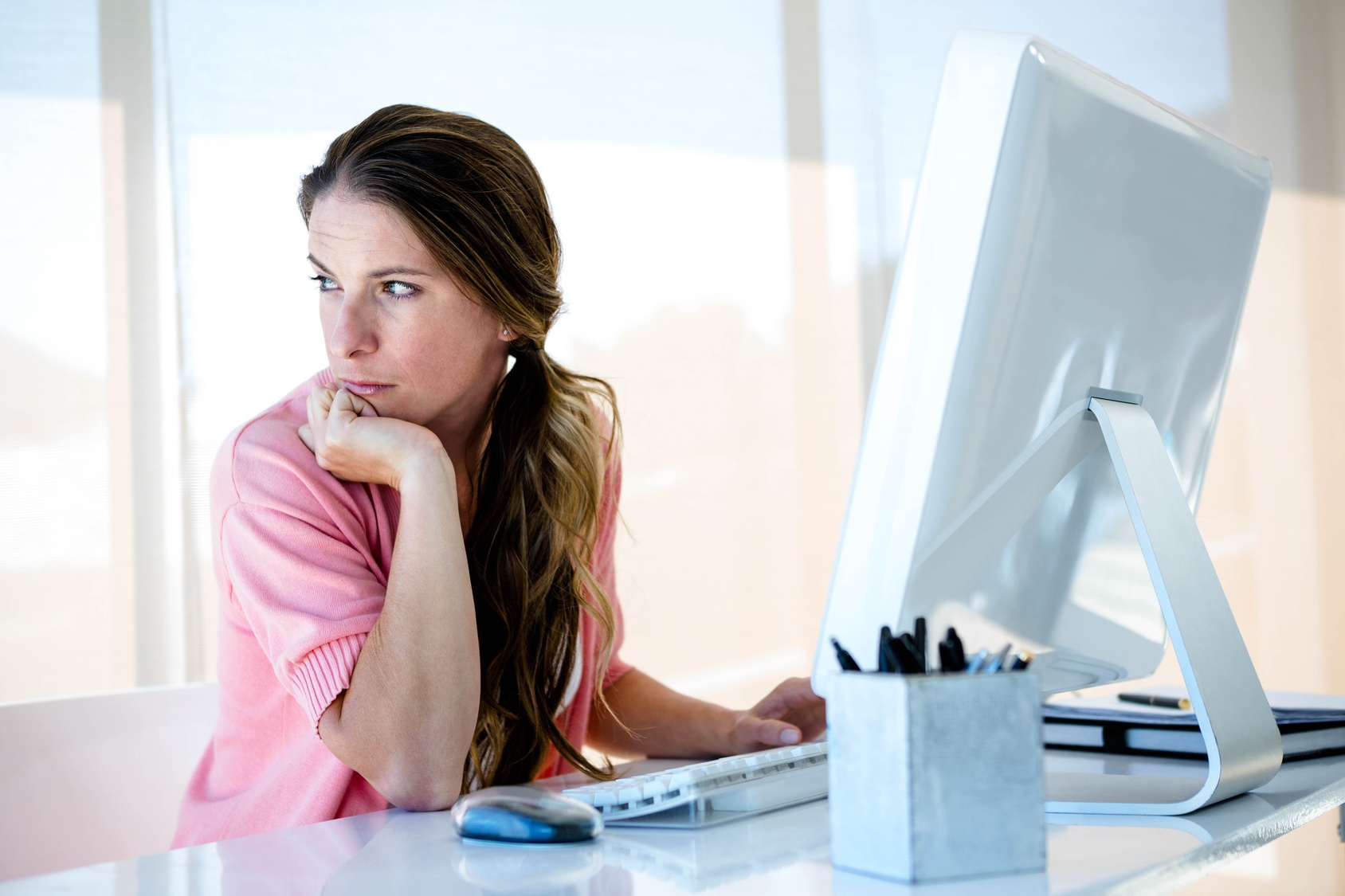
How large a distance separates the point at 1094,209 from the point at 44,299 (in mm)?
2175

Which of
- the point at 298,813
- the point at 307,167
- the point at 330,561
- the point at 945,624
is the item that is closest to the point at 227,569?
the point at 330,561

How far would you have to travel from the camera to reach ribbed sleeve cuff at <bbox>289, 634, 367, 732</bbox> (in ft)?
2.94

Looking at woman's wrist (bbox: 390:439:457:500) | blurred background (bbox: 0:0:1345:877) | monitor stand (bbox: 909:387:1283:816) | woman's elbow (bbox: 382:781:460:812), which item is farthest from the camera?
blurred background (bbox: 0:0:1345:877)

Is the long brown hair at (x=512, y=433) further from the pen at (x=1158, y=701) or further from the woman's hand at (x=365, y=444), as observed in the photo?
the pen at (x=1158, y=701)

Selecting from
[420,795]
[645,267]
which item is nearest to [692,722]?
[420,795]

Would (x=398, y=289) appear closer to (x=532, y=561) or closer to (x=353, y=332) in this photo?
(x=353, y=332)

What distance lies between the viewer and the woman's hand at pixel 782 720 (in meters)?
1.04

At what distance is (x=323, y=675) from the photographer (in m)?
0.90

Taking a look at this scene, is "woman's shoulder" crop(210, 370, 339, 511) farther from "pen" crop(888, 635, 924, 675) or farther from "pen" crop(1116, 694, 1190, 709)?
"pen" crop(1116, 694, 1190, 709)

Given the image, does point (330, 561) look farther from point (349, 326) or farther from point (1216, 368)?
point (1216, 368)

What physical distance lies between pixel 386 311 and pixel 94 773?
557 millimetres

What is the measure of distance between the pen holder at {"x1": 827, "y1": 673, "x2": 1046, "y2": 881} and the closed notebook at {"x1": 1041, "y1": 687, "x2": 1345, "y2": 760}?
0.35 m

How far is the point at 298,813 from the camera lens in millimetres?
997

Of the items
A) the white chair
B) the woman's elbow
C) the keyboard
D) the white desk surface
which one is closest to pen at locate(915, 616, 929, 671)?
the white desk surface
